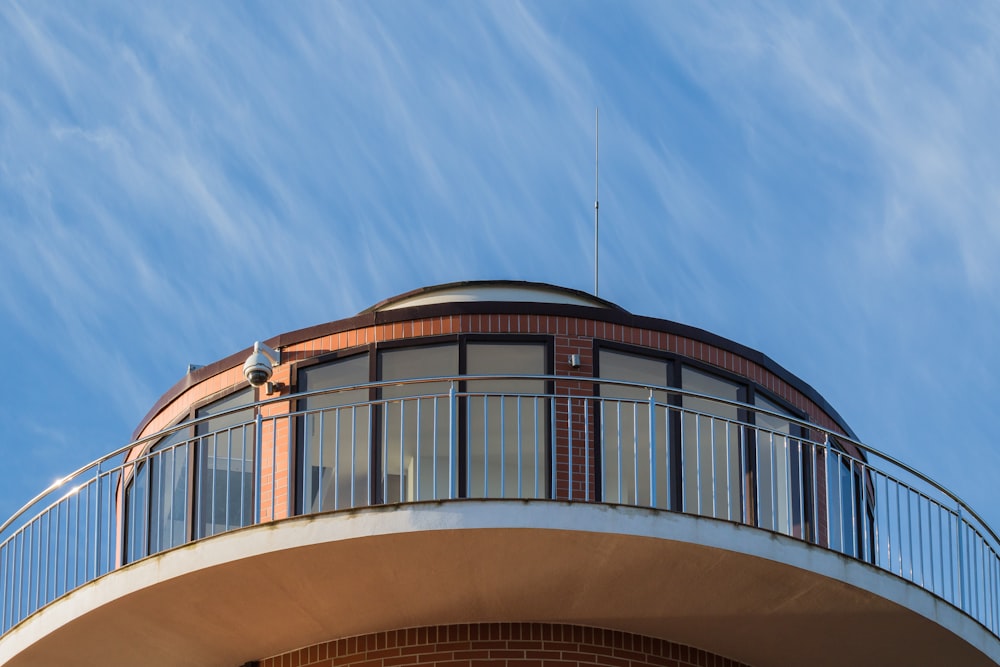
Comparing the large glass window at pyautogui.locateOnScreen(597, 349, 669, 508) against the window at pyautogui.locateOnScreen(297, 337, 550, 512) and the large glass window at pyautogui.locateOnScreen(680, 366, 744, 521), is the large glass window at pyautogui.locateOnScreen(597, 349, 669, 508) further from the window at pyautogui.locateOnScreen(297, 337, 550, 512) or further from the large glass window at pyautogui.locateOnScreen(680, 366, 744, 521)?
the window at pyautogui.locateOnScreen(297, 337, 550, 512)

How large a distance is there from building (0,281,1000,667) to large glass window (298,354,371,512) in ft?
0.08

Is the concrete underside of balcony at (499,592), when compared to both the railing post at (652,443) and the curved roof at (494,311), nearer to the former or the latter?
the railing post at (652,443)

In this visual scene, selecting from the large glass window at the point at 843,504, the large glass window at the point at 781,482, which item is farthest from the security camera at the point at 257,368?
the large glass window at the point at 843,504

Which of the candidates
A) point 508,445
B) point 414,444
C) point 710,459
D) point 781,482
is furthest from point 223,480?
point 781,482

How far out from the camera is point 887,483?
53.0 ft

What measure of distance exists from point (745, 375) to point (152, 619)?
590 cm

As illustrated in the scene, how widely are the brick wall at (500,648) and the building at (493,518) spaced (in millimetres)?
20

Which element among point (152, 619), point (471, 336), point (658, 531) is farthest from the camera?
point (471, 336)

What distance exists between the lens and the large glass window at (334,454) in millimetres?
16281

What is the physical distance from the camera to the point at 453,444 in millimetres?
15352

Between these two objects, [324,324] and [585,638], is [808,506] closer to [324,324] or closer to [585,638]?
[585,638]

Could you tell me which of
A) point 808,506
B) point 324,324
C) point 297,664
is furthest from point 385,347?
point 808,506

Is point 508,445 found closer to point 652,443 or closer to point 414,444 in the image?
point 414,444

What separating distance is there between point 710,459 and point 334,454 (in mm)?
3300
